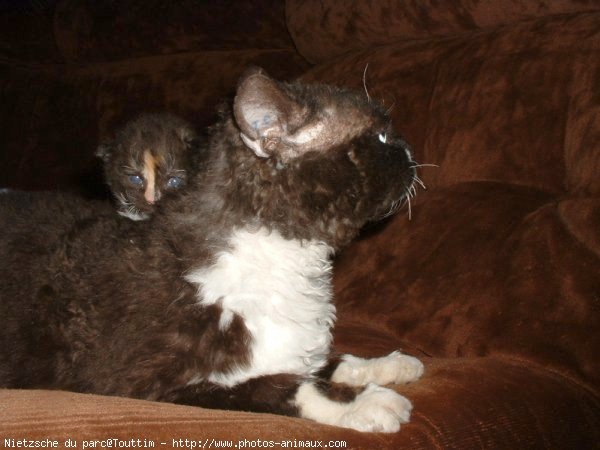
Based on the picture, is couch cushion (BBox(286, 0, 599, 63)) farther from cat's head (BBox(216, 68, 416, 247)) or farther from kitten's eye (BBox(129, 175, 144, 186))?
kitten's eye (BBox(129, 175, 144, 186))

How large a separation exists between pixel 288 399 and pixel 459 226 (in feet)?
2.98

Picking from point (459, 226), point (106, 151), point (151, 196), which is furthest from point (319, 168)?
point (106, 151)

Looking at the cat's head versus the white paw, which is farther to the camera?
the cat's head

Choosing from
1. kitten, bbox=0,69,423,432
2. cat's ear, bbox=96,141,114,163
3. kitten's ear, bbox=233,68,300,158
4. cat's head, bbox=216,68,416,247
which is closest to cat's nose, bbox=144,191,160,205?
cat's ear, bbox=96,141,114,163

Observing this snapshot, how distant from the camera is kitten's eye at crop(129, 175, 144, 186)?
2196mm

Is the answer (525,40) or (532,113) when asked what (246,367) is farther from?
(525,40)

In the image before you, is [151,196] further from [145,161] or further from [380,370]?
[380,370]

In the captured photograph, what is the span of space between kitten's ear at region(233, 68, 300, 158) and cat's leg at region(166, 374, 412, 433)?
0.52 m

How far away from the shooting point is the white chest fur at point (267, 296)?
4.72 feet

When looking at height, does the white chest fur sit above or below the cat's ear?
below

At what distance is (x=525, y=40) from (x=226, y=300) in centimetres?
140

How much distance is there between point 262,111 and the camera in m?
1.32

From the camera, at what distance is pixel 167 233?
155 centimetres

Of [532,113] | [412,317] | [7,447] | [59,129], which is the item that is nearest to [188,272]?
[7,447]
